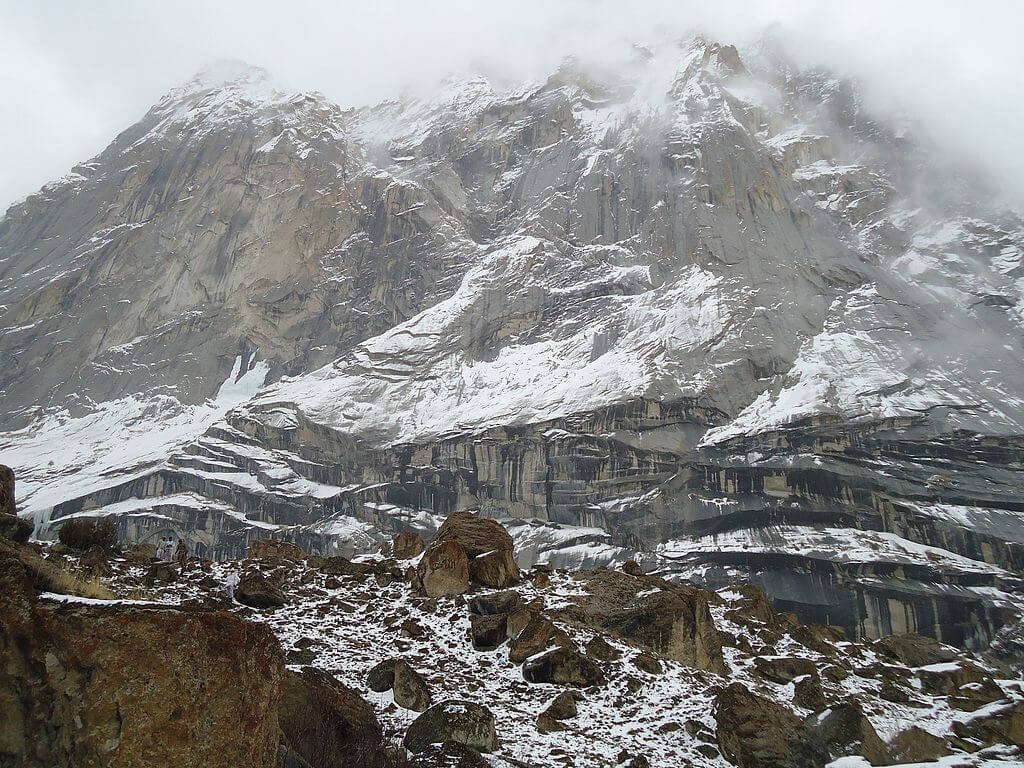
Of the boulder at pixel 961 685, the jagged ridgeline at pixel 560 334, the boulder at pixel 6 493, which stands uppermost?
the jagged ridgeline at pixel 560 334

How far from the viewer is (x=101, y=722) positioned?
6484mm

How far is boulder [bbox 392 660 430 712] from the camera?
1245 cm

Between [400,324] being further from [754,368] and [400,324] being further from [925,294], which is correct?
[925,294]

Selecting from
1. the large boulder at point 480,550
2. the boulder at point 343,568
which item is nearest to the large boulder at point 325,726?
the large boulder at point 480,550

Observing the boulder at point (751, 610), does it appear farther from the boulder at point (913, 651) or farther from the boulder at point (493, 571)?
the boulder at point (493, 571)

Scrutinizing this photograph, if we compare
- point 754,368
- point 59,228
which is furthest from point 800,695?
point 59,228

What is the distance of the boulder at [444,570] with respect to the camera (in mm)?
18766

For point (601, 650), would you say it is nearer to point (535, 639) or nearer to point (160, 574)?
point (535, 639)

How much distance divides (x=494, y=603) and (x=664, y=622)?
4122 mm

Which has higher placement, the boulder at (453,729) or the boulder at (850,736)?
the boulder at (453,729)

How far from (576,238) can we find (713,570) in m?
66.0

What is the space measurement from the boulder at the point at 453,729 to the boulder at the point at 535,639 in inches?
122

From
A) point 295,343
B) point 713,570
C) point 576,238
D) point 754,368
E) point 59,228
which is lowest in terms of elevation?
point 713,570

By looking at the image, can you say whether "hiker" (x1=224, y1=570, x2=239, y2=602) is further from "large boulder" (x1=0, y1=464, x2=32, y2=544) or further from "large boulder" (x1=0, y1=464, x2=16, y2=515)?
"large boulder" (x1=0, y1=464, x2=16, y2=515)
